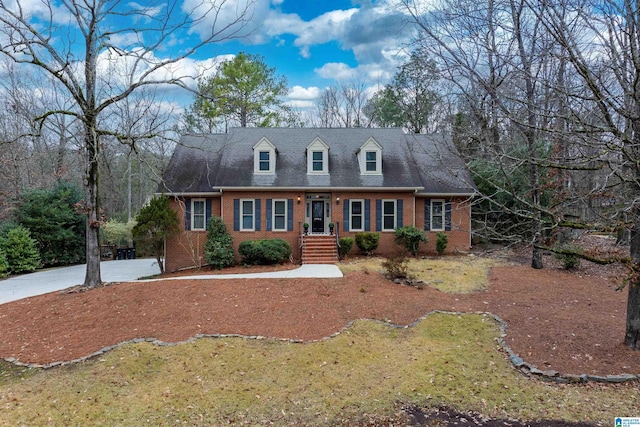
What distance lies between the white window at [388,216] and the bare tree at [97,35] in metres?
10.2

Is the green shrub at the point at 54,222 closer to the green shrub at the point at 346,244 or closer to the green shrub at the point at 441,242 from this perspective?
the green shrub at the point at 346,244

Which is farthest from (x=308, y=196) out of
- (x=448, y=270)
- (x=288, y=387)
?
(x=288, y=387)

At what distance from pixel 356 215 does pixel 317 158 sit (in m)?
3.46

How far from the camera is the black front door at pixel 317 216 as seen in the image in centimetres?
1794

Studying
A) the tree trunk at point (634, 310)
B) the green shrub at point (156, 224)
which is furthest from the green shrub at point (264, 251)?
the tree trunk at point (634, 310)

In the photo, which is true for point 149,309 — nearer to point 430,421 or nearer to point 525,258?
point 430,421

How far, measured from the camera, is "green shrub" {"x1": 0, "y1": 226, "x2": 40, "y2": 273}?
49.5 ft

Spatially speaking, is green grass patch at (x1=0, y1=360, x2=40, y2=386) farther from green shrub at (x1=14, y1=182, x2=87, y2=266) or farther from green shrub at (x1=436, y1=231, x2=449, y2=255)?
green shrub at (x1=436, y1=231, x2=449, y2=255)

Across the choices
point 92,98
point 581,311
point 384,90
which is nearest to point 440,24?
point 581,311

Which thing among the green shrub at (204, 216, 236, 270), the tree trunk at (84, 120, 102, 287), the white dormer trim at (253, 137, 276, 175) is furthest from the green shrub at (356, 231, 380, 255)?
the tree trunk at (84, 120, 102, 287)

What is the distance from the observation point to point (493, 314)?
8648mm

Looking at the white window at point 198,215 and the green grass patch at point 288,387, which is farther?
the white window at point 198,215

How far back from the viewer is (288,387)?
5.50 m

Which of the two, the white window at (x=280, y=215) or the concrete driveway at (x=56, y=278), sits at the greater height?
the white window at (x=280, y=215)
